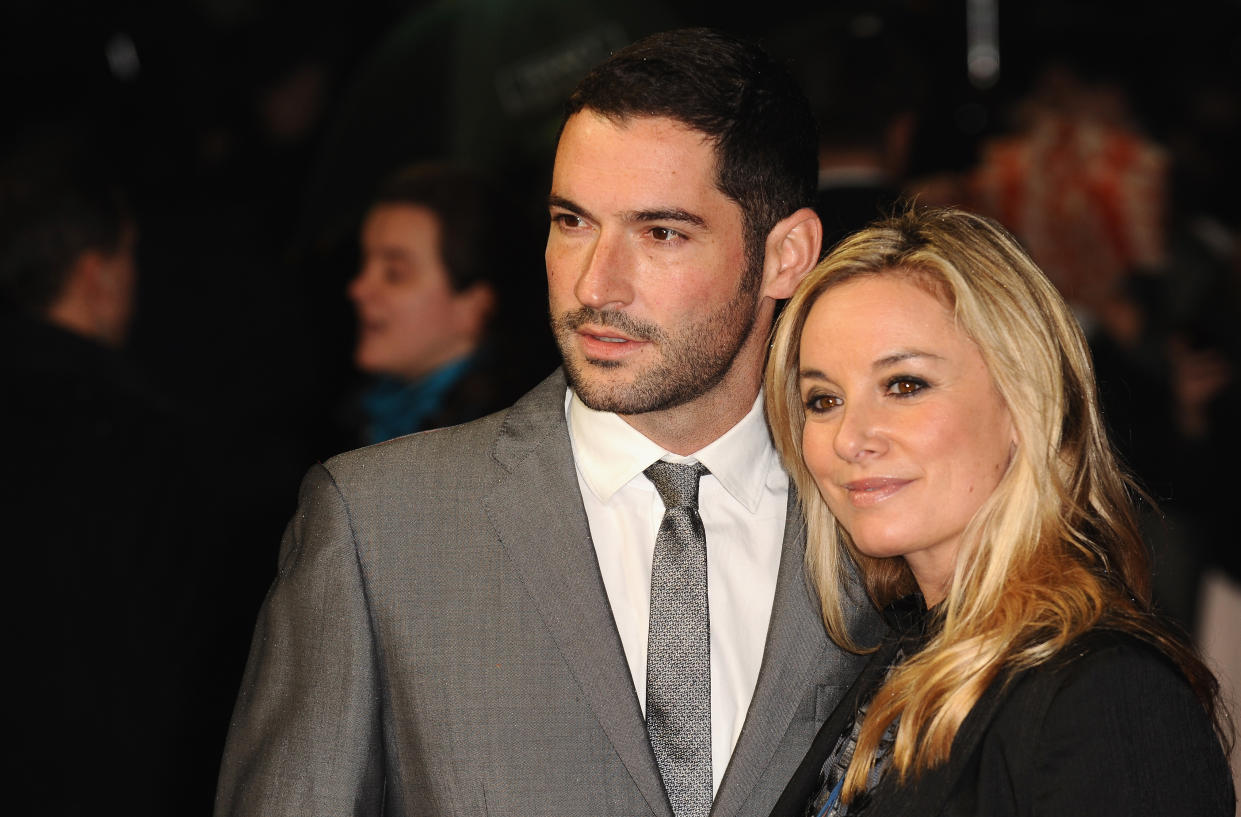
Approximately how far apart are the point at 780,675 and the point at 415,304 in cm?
193

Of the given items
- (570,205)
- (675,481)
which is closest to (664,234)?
(570,205)

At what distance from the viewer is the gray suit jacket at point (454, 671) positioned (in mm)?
2072

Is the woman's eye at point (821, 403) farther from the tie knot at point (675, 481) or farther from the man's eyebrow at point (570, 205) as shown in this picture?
the man's eyebrow at point (570, 205)

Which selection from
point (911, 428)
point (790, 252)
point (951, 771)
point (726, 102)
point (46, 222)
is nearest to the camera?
point (951, 771)

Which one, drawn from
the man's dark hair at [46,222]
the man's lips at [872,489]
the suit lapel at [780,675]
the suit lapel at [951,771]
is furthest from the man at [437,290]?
the suit lapel at [951,771]

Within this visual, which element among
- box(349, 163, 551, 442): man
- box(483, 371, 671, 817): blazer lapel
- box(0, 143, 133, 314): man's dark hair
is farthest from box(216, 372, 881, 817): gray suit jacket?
box(349, 163, 551, 442): man

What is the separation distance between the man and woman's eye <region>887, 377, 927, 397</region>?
5.80ft

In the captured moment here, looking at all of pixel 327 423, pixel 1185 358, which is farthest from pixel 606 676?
pixel 1185 358

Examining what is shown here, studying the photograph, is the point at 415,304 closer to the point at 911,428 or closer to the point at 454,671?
the point at 454,671

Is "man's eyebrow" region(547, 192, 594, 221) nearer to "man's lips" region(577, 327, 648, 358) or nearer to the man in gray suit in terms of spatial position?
the man in gray suit

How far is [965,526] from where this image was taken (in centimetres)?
212

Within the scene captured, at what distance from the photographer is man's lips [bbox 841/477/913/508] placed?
212 cm

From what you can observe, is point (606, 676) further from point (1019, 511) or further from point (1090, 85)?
point (1090, 85)

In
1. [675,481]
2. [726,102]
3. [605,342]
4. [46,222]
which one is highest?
[46,222]
